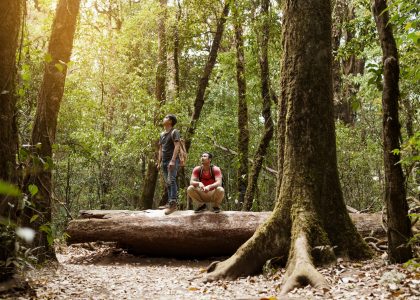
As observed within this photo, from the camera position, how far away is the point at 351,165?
19.0 m

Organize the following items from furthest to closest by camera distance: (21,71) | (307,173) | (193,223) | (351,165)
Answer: (351,165)
(193,223)
(307,173)
(21,71)

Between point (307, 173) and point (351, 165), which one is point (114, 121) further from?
point (307, 173)

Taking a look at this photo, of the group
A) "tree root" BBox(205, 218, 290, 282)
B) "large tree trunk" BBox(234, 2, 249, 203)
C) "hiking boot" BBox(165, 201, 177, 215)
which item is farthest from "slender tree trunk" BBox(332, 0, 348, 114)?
"tree root" BBox(205, 218, 290, 282)

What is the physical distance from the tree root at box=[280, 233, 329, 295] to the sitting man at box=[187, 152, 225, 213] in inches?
148

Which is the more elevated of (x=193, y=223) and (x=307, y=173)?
(x=307, y=173)

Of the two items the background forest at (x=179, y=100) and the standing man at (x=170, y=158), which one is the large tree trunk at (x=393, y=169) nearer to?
the background forest at (x=179, y=100)

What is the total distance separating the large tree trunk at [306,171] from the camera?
656 centimetres

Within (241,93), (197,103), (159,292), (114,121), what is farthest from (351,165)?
(159,292)

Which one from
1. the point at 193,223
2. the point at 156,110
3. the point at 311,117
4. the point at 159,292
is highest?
the point at 156,110

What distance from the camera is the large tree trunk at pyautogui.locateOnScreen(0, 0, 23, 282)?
4.57 meters

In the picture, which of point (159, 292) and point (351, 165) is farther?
point (351, 165)

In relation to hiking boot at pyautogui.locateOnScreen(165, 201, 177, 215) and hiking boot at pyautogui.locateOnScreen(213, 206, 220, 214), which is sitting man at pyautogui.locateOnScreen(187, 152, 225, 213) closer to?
hiking boot at pyautogui.locateOnScreen(213, 206, 220, 214)

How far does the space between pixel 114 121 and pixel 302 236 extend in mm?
17961

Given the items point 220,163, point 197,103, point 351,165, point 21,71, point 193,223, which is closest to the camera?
point 21,71
